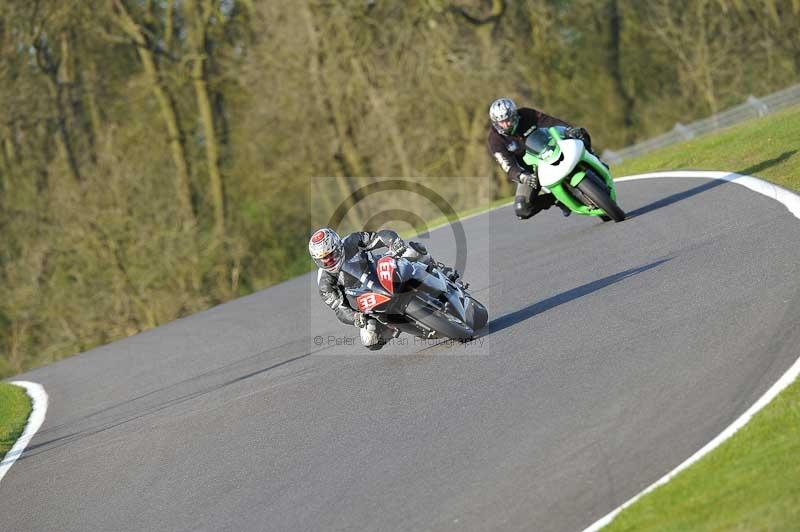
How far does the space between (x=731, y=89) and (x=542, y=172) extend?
27.2 metres

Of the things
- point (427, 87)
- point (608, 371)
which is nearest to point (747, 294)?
point (608, 371)

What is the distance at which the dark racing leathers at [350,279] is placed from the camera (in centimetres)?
993

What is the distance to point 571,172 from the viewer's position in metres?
12.9

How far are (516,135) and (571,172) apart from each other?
0.93 meters

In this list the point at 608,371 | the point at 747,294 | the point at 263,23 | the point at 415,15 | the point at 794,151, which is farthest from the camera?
the point at 263,23

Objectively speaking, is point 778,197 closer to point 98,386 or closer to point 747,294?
point 747,294

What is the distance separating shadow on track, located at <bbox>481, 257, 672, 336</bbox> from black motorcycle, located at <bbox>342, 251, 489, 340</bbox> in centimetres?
57

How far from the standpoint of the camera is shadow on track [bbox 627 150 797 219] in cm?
1394

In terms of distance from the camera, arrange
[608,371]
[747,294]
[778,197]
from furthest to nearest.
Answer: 1. [778,197]
2. [747,294]
3. [608,371]

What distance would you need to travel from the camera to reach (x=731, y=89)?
38281mm

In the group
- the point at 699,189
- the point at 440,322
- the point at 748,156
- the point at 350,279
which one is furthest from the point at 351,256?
the point at 748,156

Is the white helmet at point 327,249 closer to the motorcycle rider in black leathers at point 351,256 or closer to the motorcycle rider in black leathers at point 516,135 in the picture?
the motorcycle rider in black leathers at point 351,256

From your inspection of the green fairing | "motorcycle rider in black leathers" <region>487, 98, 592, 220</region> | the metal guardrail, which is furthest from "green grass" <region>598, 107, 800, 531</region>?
the metal guardrail

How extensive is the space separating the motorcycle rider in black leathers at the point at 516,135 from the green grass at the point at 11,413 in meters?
6.07
